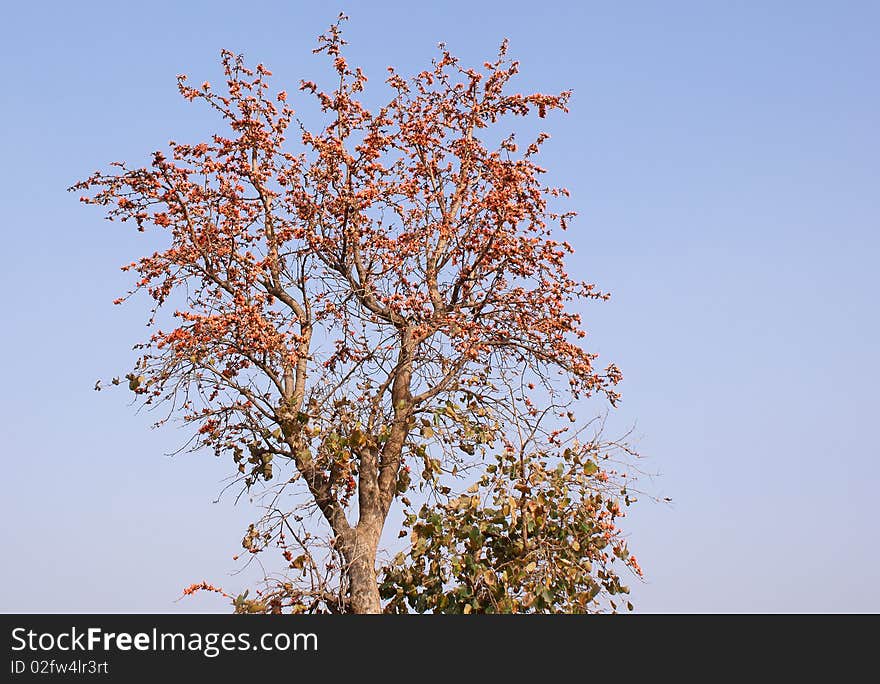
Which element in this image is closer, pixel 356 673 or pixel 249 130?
pixel 356 673

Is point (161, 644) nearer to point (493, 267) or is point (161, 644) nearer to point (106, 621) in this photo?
point (106, 621)

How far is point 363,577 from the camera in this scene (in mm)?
10641

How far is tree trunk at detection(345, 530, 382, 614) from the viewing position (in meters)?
10.6

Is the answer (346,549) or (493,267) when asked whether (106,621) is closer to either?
(346,549)

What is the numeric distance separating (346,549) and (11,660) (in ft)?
11.4

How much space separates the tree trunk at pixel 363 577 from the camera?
10555 mm

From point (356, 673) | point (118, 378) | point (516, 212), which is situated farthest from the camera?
point (516, 212)

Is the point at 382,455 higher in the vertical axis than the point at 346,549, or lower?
higher

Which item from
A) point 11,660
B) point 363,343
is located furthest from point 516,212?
point 11,660

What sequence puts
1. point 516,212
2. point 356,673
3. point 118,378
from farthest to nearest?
point 516,212
point 118,378
point 356,673

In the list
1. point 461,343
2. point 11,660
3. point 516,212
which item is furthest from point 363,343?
point 11,660

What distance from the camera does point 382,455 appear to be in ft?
37.0

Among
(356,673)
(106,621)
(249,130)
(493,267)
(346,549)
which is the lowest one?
(356,673)

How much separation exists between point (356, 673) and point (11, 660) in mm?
3137
